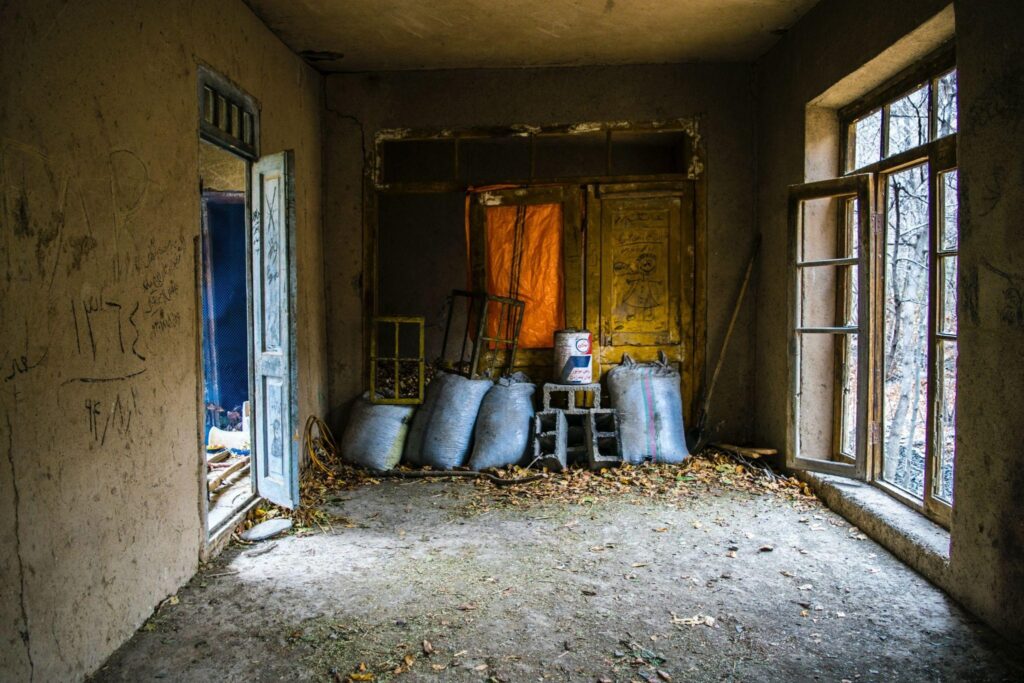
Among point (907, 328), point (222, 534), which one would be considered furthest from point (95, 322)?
point (907, 328)

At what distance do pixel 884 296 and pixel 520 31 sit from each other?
3069mm

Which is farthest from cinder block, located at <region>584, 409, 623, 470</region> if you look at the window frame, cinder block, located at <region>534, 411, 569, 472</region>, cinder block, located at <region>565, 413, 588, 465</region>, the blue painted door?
the blue painted door

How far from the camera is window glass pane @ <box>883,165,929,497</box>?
4.68 meters

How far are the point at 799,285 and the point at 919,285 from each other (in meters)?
1.05

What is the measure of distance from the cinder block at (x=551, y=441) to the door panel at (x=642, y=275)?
29.0 inches

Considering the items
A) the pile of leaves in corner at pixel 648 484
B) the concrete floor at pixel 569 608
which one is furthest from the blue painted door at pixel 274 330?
the pile of leaves in corner at pixel 648 484

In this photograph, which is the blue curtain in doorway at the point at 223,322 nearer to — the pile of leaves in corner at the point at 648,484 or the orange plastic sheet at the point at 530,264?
the orange plastic sheet at the point at 530,264

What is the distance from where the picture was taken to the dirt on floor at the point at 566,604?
2.51 m

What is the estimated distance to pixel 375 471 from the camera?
5207 mm

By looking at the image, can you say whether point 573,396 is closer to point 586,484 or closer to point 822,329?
point 586,484

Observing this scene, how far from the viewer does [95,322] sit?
2.60m

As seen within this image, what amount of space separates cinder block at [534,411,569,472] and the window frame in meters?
2.06

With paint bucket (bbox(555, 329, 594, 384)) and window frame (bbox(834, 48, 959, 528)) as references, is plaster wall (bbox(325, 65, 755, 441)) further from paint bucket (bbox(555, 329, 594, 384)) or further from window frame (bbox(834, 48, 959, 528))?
window frame (bbox(834, 48, 959, 528))

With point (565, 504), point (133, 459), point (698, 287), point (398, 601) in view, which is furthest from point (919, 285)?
point (133, 459)
